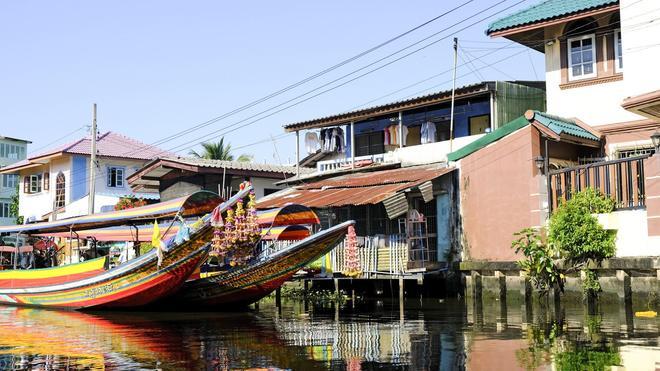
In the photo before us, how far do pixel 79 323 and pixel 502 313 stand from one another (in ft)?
31.9

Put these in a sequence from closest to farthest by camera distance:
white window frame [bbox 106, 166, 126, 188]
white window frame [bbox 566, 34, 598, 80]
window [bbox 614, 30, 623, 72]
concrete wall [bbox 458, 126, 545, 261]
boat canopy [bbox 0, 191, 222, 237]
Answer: boat canopy [bbox 0, 191, 222, 237] < concrete wall [bbox 458, 126, 545, 261] < window [bbox 614, 30, 623, 72] < white window frame [bbox 566, 34, 598, 80] < white window frame [bbox 106, 166, 126, 188]

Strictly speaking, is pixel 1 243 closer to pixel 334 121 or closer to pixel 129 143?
pixel 129 143

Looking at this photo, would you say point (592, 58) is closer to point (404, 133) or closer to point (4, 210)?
point (404, 133)

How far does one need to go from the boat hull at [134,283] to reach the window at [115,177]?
1709 cm

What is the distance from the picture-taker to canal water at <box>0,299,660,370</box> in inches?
437

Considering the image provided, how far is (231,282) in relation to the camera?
19797 mm

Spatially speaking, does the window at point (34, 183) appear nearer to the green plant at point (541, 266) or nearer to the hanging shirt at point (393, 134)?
the hanging shirt at point (393, 134)

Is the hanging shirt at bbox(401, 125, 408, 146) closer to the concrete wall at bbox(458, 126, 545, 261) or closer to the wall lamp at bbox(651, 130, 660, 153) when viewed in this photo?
the concrete wall at bbox(458, 126, 545, 261)

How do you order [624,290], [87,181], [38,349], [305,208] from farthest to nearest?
[87,181] < [305,208] < [624,290] < [38,349]

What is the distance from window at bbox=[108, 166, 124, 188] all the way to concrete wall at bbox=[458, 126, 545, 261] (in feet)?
72.7

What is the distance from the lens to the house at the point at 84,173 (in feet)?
128

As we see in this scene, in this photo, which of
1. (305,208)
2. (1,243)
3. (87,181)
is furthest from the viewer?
(87,181)

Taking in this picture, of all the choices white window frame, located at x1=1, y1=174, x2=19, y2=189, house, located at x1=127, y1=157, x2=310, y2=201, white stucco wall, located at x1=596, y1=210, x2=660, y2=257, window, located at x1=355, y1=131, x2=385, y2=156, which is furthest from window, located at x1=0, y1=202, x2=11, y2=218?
white stucco wall, located at x1=596, y1=210, x2=660, y2=257

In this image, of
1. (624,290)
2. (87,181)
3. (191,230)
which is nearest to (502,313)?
(624,290)
